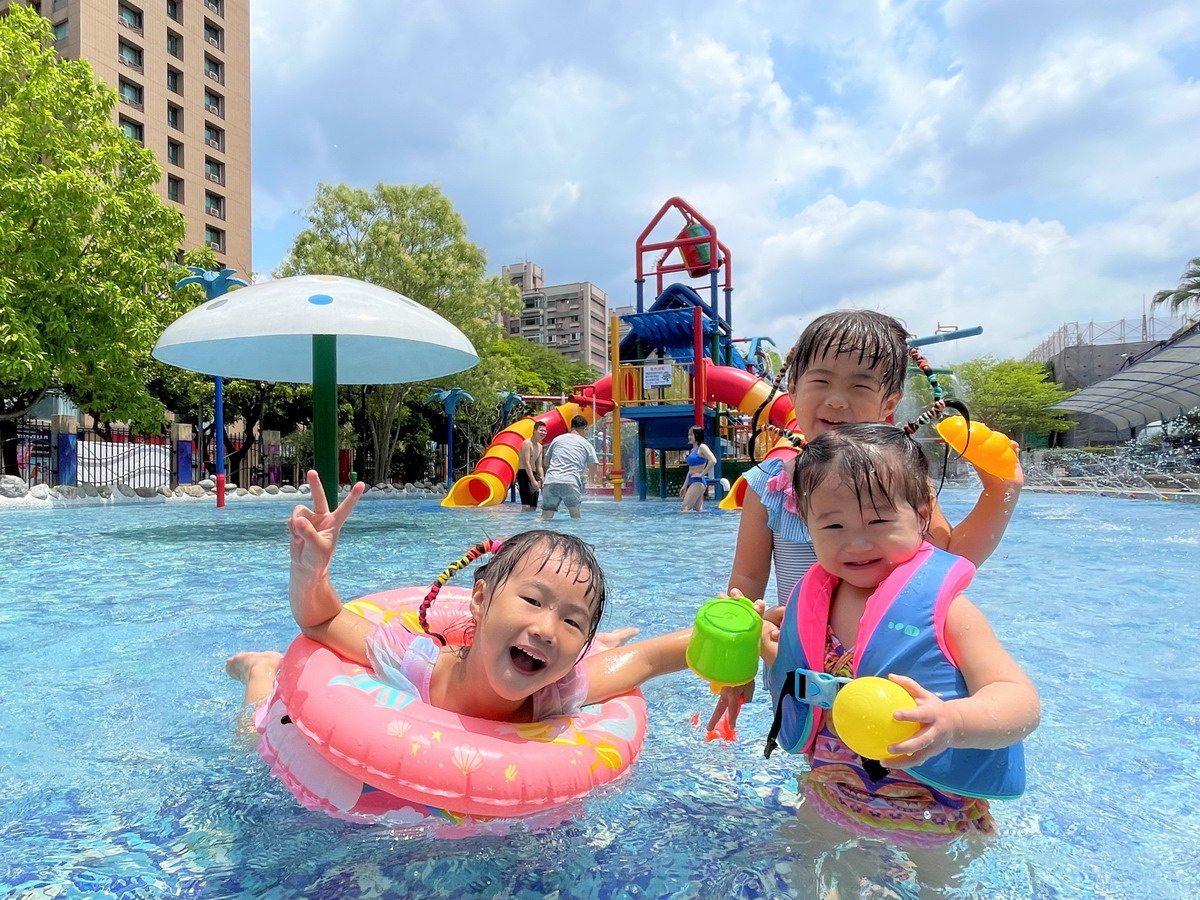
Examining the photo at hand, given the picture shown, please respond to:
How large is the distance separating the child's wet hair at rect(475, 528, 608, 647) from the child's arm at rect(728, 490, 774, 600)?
17.7 inches

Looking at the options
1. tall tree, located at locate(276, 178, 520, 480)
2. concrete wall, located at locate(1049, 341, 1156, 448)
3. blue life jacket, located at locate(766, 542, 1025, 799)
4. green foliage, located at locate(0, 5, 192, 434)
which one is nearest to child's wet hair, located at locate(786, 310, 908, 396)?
blue life jacket, located at locate(766, 542, 1025, 799)

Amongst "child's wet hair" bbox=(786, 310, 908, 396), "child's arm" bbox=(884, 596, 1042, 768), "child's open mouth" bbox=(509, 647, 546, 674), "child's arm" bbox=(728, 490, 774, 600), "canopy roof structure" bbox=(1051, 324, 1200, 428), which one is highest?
"canopy roof structure" bbox=(1051, 324, 1200, 428)

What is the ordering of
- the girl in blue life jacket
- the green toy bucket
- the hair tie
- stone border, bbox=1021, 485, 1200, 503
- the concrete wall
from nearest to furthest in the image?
the girl in blue life jacket
the green toy bucket
the hair tie
stone border, bbox=1021, 485, 1200, 503
the concrete wall

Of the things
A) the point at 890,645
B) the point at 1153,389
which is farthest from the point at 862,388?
the point at 1153,389

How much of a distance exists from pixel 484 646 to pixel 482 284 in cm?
1954

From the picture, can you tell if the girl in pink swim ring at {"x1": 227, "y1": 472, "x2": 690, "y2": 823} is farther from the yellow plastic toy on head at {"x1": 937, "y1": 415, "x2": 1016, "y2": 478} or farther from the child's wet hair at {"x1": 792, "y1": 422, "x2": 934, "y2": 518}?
the yellow plastic toy on head at {"x1": 937, "y1": 415, "x2": 1016, "y2": 478}

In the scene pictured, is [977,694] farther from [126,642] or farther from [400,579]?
[400,579]

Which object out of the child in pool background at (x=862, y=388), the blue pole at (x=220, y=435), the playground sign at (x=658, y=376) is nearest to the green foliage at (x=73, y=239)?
the blue pole at (x=220, y=435)

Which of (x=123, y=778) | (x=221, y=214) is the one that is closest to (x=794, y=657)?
(x=123, y=778)

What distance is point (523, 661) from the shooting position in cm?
178

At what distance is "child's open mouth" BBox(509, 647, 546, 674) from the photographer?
1.76m

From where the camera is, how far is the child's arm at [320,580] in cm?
194

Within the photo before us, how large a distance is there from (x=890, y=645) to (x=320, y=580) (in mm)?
1391

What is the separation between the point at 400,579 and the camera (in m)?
5.83
